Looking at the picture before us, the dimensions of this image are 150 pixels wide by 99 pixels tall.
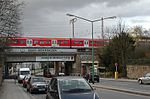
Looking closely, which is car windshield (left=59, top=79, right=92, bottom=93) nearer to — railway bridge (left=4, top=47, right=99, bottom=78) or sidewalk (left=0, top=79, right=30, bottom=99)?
sidewalk (left=0, top=79, right=30, bottom=99)

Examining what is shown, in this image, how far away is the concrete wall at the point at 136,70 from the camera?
61.8 metres

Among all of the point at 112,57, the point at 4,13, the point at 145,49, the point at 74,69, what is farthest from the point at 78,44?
the point at 4,13

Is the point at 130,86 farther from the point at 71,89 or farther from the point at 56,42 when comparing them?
the point at 56,42

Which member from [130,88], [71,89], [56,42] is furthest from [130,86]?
[56,42]

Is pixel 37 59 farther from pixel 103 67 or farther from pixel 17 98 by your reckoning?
pixel 17 98

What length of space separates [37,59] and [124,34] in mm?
26718

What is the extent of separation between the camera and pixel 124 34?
7312cm

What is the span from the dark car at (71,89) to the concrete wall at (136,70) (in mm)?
48220

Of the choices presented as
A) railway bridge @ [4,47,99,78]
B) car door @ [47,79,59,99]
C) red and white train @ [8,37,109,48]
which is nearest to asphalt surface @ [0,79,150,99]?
car door @ [47,79,59,99]

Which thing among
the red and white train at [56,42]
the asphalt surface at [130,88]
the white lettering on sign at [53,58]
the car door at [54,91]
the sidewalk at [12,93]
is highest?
the red and white train at [56,42]

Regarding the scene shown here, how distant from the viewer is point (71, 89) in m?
13.5

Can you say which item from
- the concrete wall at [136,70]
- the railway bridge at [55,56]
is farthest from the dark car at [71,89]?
the railway bridge at [55,56]

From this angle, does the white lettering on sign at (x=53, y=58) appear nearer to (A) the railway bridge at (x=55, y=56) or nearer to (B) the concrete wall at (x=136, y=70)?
(A) the railway bridge at (x=55, y=56)

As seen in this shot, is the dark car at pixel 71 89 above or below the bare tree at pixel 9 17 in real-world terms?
below
